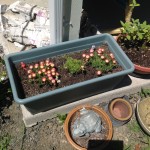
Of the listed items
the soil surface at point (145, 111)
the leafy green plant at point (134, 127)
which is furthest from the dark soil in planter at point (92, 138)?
the soil surface at point (145, 111)

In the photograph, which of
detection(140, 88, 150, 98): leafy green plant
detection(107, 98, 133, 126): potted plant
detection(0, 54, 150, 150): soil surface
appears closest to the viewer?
detection(0, 54, 150, 150): soil surface

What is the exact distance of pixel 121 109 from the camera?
362 centimetres

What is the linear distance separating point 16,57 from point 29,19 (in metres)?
0.79

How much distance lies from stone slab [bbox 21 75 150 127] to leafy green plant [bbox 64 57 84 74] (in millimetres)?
433

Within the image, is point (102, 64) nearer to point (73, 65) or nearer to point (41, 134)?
point (73, 65)

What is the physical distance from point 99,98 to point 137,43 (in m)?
0.90

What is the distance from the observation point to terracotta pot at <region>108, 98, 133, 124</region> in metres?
3.48

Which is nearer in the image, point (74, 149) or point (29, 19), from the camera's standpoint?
point (74, 149)

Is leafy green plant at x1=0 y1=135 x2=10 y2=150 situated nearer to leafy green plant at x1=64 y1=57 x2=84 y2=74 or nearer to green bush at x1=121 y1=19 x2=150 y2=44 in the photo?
leafy green plant at x1=64 y1=57 x2=84 y2=74

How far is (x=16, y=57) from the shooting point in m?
3.31

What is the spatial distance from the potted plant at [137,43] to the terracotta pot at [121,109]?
1.47ft

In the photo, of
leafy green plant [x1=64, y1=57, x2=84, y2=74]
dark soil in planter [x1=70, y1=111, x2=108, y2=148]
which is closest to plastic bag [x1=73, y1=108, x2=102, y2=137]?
dark soil in planter [x1=70, y1=111, x2=108, y2=148]

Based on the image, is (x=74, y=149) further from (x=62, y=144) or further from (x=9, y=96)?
(x=9, y=96)

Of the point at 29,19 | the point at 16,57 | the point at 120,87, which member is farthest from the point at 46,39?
the point at 120,87
